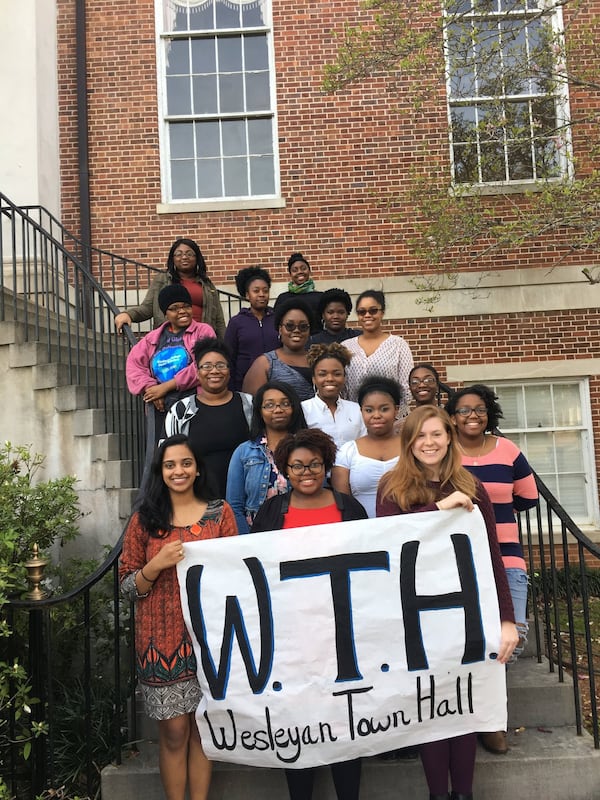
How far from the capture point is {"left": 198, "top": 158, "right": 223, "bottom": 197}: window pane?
986 cm

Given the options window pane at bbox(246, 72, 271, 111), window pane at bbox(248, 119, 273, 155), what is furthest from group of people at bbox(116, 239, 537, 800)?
window pane at bbox(246, 72, 271, 111)

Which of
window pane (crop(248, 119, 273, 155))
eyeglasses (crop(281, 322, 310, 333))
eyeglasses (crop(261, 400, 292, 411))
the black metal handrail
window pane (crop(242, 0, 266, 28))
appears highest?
window pane (crop(242, 0, 266, 28))

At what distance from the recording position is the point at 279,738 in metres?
3.31

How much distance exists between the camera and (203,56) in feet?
32.5

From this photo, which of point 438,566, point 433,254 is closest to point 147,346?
point 438,566

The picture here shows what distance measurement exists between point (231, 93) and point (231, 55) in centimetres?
52

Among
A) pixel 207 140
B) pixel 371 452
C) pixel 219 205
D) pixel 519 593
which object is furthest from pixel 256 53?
pixel 519 593

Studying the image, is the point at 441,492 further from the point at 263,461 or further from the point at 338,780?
the point at 338,780

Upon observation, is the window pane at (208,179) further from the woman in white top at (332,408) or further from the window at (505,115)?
the woman in white top at (332,408)

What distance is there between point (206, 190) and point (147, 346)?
5.37m

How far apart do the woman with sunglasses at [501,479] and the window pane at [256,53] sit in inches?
292

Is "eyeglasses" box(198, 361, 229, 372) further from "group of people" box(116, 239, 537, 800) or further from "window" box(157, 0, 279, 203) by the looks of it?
"window" box(157, 0, 279, 203)

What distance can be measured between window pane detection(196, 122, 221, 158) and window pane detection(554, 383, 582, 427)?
559 centimetres

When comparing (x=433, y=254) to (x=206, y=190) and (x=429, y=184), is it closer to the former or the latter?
(x=429, y=184)
